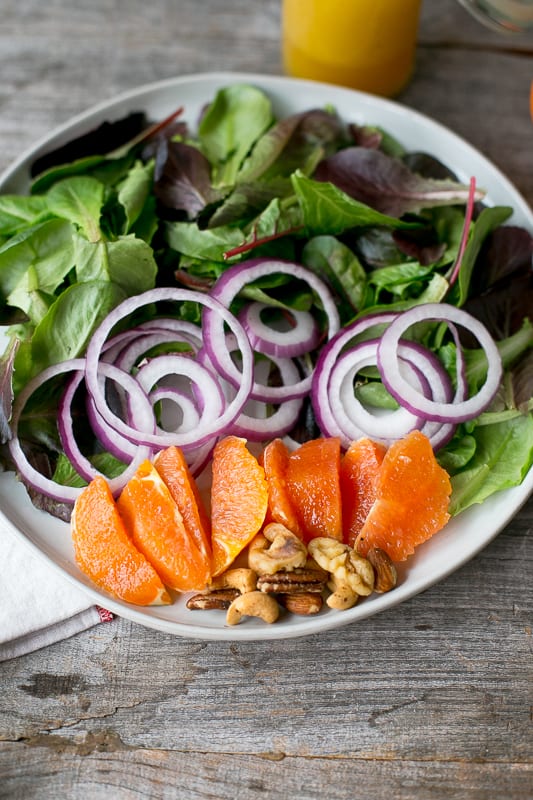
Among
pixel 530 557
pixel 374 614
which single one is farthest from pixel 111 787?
pixel 530 557

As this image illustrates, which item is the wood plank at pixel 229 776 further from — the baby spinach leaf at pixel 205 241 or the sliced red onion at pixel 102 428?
the baby spinach leaf at pixel 205 241

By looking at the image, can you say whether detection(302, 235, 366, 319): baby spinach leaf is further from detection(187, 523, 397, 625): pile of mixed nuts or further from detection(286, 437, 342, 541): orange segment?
detection(187, 523, 397, 625): pile of mixed nuts

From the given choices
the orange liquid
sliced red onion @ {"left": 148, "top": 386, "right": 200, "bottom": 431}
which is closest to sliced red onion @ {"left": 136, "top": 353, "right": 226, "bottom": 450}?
sliced red onion @ {"left": 148, "top": 386, "right": 200, "bottom": 431}

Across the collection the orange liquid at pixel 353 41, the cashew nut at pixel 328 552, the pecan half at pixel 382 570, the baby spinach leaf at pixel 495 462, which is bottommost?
the pecan half at pixel 382 570

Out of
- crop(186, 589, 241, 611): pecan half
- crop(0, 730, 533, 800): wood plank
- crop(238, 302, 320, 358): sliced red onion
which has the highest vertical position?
crop(238, 302, 320, 358): sliced red onion

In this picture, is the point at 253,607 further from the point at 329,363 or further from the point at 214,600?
the point at 329,363

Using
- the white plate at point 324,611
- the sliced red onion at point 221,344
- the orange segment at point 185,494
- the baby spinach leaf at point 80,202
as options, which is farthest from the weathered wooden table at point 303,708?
the baby spinach leaf at point 80,202

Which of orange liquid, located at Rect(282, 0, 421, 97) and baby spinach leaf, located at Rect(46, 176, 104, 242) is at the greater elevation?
orange liquid, located at Rect(282, 0, 421, 97)
